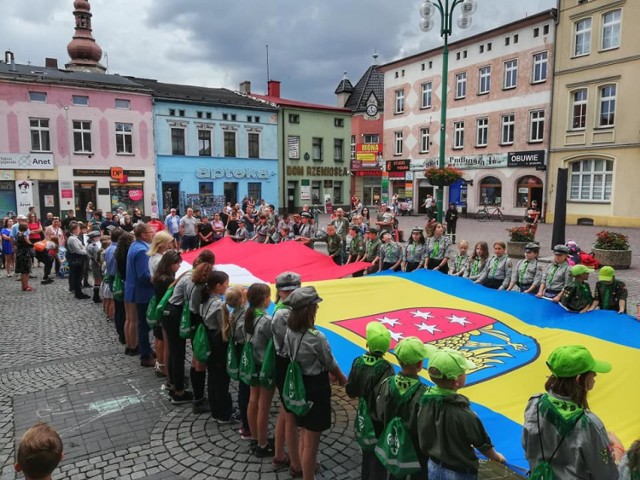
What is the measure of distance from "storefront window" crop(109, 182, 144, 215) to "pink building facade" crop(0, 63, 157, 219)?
6 cm

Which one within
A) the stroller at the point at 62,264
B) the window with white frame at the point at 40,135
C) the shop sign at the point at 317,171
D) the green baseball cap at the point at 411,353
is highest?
the window with white frame at the point at 40,135

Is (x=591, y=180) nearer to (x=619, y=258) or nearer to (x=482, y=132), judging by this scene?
(x=482, y=132)

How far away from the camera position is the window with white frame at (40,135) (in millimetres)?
26641

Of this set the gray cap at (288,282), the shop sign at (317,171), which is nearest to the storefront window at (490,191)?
the shop sign at (317,171)

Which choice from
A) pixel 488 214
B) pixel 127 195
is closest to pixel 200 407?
pixel 127 195

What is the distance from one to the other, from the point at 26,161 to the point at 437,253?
83.6ft

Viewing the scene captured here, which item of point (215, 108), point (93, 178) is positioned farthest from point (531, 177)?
point (93, 178)

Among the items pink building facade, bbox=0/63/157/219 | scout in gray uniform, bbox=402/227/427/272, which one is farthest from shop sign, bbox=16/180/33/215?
scout in gray uniform, bbox=402/227/427/272

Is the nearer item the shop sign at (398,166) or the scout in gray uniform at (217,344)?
the scout in gray uniform at (217,344)

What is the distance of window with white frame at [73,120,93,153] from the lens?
27.9 m

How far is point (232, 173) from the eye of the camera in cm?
3394

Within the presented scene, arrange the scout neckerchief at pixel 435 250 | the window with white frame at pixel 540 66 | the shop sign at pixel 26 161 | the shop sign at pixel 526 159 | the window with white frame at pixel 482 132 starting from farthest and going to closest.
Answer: the window with white frame at pixel 482 132 → the shop sign at pixel 526 159 → the window with white frame at pixel 540 66 → the shop sign at pixel 26 161 → the scout neckerchief at pixel 435 250

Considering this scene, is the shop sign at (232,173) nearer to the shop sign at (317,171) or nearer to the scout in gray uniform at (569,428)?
the shop sign at (317,171)

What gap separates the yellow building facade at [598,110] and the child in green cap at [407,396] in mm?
25542
